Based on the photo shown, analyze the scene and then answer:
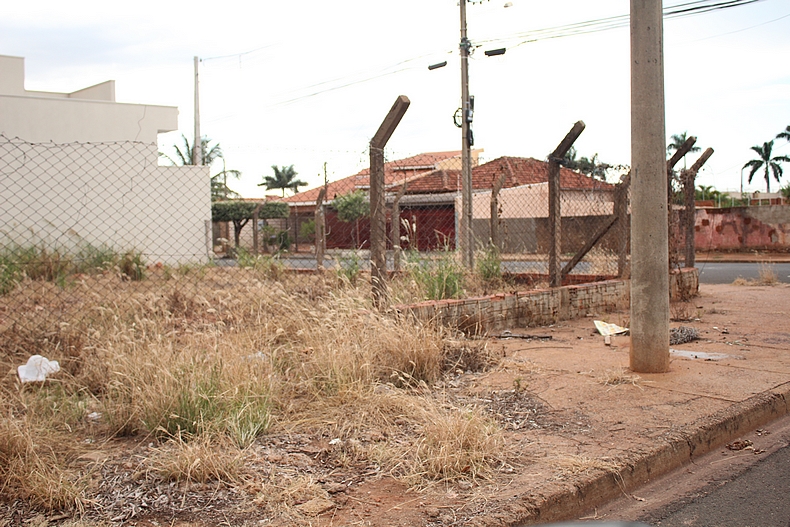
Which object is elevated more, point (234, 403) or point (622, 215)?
point (622, 215)

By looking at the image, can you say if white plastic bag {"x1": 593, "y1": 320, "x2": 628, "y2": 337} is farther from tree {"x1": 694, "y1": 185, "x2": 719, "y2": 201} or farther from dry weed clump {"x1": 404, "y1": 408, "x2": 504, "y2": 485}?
tree {"x1": 694, "y1": 185, "x2": 719, "y2": 201}

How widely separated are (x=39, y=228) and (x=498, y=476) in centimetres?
1660

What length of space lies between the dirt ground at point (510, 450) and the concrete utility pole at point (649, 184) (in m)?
0.37

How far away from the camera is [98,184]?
17.5m

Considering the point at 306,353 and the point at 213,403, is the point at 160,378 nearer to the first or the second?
the point at 213,403

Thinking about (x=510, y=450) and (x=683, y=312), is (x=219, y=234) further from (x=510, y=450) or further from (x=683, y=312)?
(x=510, y=450)

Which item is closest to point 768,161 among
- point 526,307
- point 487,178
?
point 487,178

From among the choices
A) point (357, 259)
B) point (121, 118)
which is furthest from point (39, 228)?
Result: point (357, 259)

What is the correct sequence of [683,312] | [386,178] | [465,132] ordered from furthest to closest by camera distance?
1. [386,178]
2. [465,132]
3. [683,312]

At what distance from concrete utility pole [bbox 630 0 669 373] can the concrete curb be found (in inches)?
36.7

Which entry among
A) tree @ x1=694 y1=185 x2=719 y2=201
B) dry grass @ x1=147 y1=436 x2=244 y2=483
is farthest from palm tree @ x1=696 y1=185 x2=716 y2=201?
dry grass @ x1=147 y1=436 x2=244 y2=483

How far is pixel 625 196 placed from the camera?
9922mm

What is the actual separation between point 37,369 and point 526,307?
5164 millimetres

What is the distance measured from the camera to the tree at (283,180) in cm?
7856
